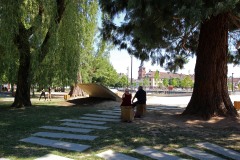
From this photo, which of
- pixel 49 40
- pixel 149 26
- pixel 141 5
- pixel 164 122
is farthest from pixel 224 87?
pixel 49 40

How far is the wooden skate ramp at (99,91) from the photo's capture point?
884 inches

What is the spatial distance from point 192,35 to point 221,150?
11360mm

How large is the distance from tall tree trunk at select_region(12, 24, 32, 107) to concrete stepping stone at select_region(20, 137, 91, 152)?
7.62m

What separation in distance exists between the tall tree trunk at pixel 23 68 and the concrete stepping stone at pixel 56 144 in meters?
7.62

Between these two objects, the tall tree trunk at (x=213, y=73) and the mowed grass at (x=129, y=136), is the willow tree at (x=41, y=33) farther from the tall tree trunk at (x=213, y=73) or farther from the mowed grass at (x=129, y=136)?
the tall tree trunk at (x=213, y=73)

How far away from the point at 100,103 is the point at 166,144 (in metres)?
13.5

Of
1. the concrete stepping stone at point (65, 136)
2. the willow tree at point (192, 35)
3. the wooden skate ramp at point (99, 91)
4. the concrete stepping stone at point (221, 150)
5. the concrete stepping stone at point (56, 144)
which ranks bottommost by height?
the concrete stepping stone at point (221, 150)

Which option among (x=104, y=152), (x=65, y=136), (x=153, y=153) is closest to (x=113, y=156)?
(x=104, y=152)

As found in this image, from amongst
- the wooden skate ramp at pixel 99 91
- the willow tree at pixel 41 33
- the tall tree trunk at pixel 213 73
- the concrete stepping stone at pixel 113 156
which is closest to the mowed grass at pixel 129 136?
the concrete stepping stone at pixel 113 156

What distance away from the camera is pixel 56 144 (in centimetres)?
847

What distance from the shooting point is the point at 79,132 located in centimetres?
1030

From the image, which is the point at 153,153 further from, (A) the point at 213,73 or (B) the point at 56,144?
(A) the point at 213,73

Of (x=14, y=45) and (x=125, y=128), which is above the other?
(x=14, y=45)

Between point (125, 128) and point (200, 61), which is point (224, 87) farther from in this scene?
point (125, 128)
